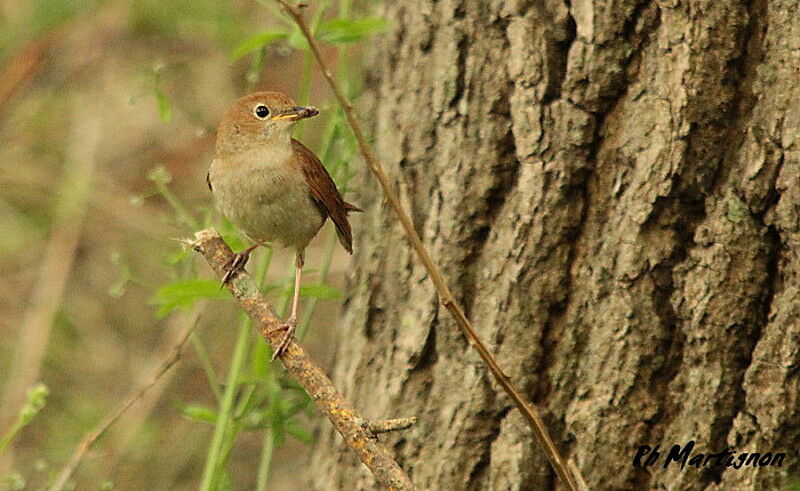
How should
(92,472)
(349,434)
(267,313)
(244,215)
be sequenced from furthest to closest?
(92,472)
(244,215)
(267,313)
(349,434)

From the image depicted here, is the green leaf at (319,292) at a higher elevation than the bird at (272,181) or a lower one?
lower

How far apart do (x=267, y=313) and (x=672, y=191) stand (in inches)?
51.2

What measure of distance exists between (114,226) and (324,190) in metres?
3.58

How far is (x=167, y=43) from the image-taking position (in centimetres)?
754

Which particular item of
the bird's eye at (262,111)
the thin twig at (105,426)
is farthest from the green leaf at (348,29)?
the thin twig at (105,426)

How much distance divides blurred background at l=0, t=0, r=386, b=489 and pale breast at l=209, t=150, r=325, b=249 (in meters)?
2.01

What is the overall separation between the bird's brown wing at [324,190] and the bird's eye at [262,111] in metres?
0.17

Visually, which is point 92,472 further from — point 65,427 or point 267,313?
point 267,313

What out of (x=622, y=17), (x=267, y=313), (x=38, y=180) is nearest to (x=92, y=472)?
(x=38, y=180)

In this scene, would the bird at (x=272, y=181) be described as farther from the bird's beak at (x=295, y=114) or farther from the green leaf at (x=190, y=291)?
the green leaf at (x=190, y=291)

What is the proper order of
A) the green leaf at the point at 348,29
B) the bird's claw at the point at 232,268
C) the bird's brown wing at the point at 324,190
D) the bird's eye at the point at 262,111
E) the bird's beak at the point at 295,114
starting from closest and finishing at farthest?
the bird's claw at the point at 232,268, the green leaf at the point at 348,29, the bird's beak at the point at 295,114, the bird's brown wing at the point at 324,190, the bird's eye at the point at 262,111

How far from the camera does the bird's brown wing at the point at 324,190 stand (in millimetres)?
3916

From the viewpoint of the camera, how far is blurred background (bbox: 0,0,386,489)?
245 inches

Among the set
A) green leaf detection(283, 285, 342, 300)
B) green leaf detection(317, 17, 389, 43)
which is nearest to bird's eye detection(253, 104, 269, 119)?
green leaf detection(317, 17, 389, 43)
